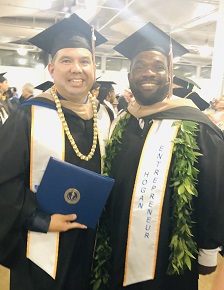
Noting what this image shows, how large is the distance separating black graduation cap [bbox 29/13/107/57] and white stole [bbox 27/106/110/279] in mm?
397

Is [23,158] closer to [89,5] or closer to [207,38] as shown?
[89,5]

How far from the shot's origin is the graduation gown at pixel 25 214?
164 cm

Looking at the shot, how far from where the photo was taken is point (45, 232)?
1698mm

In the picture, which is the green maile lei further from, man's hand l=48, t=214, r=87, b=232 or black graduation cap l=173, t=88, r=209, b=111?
black graduation cap l=173, t=88, r=209, b=111

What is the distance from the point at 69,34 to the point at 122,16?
25.0 ft

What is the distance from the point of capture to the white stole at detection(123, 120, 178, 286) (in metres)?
1.68

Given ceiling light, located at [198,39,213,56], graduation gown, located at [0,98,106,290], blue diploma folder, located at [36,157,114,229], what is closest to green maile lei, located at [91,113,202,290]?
blue diploma folder, located at [36,157,114,229]

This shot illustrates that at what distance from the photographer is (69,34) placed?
5.98 ft

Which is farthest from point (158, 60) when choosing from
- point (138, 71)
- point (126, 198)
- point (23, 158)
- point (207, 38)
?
point (207, 38)

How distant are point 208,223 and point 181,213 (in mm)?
161

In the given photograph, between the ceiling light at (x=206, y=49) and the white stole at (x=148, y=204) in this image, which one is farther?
the ceiling light at (x=206, y=49)

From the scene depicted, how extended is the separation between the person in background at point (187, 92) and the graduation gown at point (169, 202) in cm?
111

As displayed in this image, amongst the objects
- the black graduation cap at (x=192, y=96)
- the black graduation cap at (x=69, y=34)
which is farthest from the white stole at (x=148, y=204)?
the black graduation cap at (x=192, y=96)

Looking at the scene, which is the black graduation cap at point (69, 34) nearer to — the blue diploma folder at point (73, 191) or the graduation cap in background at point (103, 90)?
the blue diploma folder at point (73, 191)
